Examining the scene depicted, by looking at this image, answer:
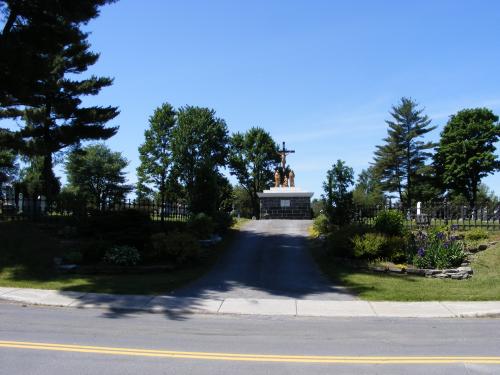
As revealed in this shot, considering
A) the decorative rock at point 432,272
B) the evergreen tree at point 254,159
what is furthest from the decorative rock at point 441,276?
the evergreen tree at point 254,159

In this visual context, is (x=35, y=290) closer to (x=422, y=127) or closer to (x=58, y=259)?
(x=58, y=259)

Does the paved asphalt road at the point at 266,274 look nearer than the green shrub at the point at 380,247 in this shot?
Yes

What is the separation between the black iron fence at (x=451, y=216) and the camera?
17562 mm

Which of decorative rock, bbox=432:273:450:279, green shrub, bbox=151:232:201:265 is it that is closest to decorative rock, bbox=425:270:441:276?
decorative rock, bbox=432:273:450:279

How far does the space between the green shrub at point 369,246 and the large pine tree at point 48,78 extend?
1181 centimetres

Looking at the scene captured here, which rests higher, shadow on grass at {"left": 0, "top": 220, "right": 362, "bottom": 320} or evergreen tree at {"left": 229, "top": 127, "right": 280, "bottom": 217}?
evergreen tree at {"left": 229, "top": 127, "right": 280, "bottom": 217}

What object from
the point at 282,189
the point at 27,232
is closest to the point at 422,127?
the point at 282,189

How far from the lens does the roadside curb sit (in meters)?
9.95

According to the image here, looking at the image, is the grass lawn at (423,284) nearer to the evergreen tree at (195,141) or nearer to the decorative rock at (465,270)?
the decorative rock at (465,270)

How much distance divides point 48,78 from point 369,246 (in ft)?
45.6

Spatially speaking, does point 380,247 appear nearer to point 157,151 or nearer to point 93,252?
point 93,252

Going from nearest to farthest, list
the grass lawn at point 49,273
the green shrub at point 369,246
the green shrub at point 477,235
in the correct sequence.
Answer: the grass lawn at point 49,273, the green shrub at point 369,246, the green shrub at point 477,235

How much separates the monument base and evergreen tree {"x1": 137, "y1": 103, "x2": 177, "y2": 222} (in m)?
28.8

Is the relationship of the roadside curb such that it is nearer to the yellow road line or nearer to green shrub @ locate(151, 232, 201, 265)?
the yellow road line
